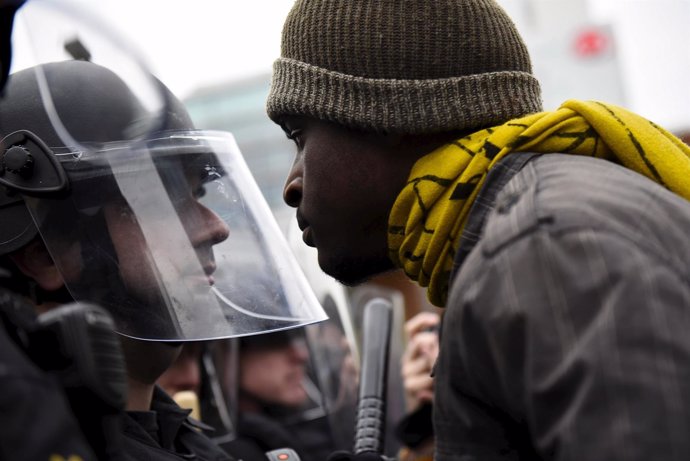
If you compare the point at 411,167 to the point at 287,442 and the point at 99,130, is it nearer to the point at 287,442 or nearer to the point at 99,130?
the point at 99,130

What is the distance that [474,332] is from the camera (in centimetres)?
146

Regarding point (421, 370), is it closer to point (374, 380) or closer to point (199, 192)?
point (374, 380)

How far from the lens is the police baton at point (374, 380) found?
2748 mm

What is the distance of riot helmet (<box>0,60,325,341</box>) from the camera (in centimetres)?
226

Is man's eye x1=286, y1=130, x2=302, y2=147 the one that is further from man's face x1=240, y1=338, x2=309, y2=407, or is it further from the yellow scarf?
man's face x1=240, y1=338, x2=309, y2=407

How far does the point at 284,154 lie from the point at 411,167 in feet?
131

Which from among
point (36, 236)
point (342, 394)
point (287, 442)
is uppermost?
point (36, 236)

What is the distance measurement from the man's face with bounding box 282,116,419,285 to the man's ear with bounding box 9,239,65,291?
58 cm

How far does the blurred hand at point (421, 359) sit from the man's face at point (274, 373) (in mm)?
1172

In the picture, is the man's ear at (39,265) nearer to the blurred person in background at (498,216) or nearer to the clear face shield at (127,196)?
the clear face shield at (127,196)

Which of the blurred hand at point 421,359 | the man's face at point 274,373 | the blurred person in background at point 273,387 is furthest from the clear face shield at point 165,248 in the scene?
the man's face at point 274,373

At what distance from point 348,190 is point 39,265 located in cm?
76

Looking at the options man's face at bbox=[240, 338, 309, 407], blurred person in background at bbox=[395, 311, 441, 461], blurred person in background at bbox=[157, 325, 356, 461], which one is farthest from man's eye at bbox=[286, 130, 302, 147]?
man's face at bbox=[240, 338, 309, 407]

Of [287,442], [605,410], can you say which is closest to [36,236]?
[605,410]
